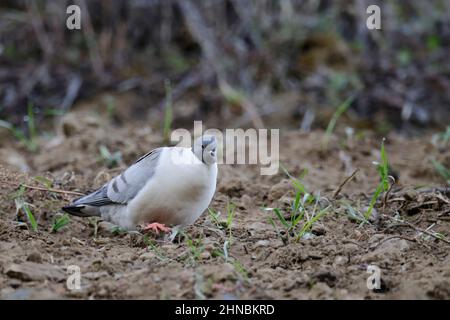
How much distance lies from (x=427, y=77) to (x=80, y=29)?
13.9 feet

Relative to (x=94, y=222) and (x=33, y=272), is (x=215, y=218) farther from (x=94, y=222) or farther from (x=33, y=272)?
(x=33, y=272)

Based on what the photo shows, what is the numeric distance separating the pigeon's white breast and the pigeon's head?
Answer: 0.03m

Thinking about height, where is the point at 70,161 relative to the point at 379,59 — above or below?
below

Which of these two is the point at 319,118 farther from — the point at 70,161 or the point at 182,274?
the point at 182,274

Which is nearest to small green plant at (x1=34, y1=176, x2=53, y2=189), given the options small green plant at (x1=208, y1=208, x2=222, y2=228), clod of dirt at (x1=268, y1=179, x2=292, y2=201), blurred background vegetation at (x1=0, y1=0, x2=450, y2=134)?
small green plant at (x1=208, y1=208, x2=222, y2=228)

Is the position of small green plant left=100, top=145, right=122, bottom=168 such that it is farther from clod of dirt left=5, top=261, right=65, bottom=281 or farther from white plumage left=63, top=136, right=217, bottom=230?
clod of dirt left=5, top=261, right=65, bottom=281

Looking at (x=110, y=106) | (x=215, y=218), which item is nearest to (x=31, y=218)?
(x=215, y=218)

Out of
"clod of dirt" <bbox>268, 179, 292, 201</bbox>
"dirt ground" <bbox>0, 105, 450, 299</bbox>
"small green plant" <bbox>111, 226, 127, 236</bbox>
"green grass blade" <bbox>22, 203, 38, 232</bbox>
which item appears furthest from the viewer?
"clod of dirt" <bbox>268, 179, 292, 201</bbox>

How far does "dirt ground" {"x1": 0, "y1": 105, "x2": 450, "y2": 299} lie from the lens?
10.1ft

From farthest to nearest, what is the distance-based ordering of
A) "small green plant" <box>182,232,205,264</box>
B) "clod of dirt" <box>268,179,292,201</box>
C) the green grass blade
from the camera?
1. "clod of dirt" <box>268,179,292,201</box>
2. the green grass blade
3. "small green plant" <box>182,232,205,264</box>

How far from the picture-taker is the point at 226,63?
8.15 metres

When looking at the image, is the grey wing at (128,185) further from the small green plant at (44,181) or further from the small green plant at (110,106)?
the small green plant at (110,106)

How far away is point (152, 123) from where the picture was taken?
24.9 ft
